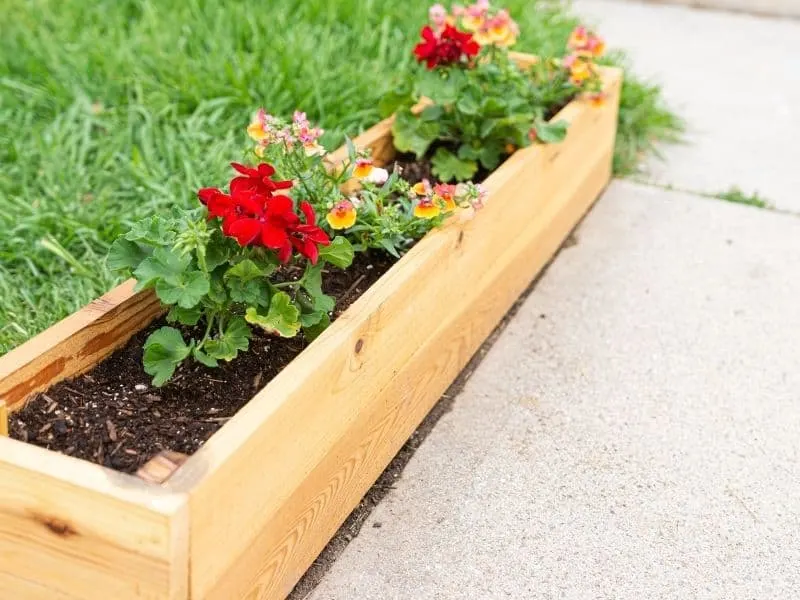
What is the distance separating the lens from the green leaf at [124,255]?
1754 millimetres

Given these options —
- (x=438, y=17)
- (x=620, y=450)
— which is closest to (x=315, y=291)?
(x=620, y=450)

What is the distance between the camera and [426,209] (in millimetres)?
2119

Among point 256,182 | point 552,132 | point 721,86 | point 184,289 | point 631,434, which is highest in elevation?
point 256,182

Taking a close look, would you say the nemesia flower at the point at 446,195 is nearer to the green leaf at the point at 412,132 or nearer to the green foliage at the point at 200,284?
the green foliage at the point at 200,284

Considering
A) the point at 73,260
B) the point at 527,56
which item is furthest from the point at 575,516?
the point at 527,56

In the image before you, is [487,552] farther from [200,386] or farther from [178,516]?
[178,516]

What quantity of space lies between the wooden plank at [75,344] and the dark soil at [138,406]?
19 millimetres

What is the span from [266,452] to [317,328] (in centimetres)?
36

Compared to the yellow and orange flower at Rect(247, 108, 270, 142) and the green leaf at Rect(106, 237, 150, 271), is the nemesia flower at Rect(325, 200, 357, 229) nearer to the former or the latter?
the yellow and orange flower at Rect(247, 108, 270, 142)

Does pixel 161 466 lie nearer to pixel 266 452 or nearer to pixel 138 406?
pixel 266 452

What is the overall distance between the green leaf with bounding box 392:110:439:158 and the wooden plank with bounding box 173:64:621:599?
250 millimetres

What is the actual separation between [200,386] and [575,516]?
760 millimetres

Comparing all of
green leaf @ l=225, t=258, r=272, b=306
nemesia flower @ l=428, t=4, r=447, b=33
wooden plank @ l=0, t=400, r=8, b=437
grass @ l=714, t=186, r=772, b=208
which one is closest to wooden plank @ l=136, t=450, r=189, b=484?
wooden plank @ l=0, t=400, r=8, b=437

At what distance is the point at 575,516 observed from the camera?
199 centimetres
